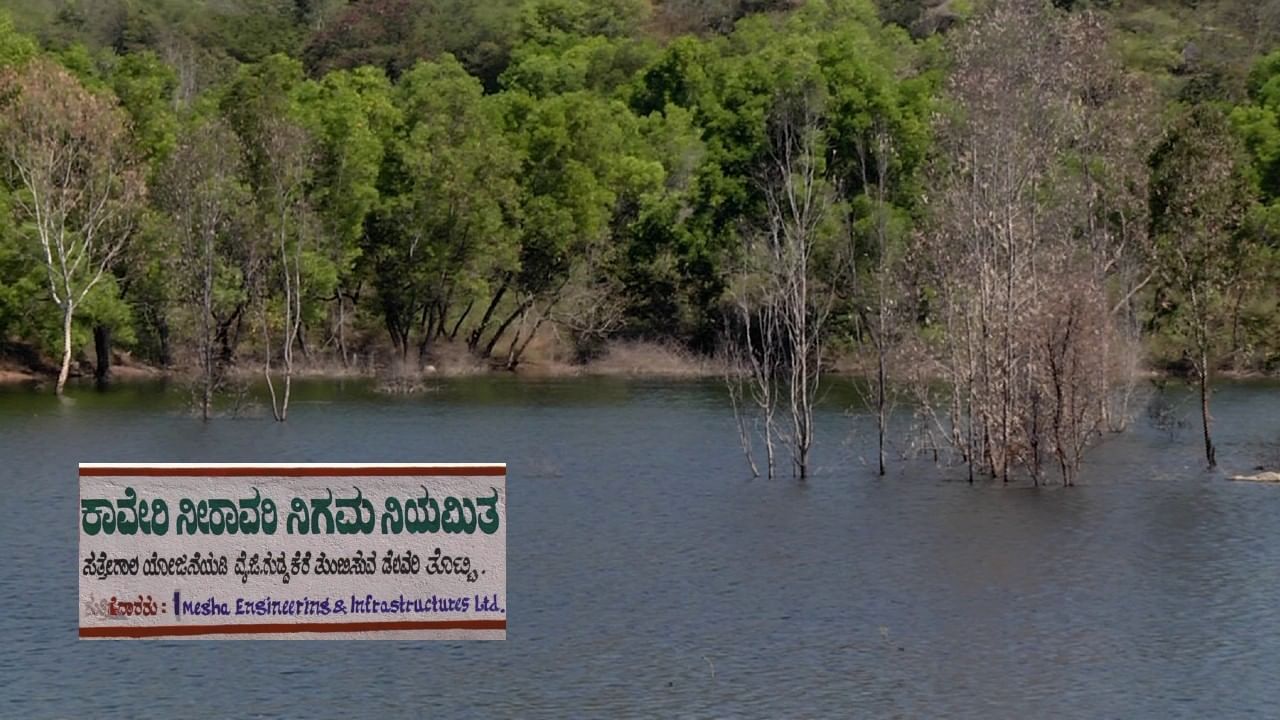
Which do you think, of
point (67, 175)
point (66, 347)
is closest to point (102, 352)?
point (66, 347)

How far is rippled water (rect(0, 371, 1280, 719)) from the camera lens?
30.4 meters

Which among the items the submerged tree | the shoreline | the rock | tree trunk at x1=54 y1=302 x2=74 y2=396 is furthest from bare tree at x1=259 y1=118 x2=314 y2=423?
the rock

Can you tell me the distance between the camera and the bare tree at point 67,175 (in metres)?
88.6

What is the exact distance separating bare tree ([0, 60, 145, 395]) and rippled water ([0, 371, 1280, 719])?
23.1 metres

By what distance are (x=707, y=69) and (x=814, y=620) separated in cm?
10806

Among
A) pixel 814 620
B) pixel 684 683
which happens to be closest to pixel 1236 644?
pixel 814 620

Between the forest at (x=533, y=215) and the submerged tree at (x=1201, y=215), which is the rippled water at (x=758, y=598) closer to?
the submerged tree at (x=1201, y=215)

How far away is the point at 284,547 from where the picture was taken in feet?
63.3

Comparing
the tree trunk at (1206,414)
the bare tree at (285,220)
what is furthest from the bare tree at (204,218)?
the tree trunk at (1206,414)

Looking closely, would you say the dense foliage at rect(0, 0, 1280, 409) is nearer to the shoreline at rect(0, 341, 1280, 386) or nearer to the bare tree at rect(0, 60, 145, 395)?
the bare tree at rect(0, 60, 145, 395)

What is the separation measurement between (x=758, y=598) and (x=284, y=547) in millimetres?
20636

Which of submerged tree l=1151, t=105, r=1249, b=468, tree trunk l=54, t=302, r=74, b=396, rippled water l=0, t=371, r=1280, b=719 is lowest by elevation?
rippled water l=0, t=371, r=1280, b=719

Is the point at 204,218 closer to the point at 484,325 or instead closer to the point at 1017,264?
the point at 484,325

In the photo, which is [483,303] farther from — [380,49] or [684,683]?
[684,683]
